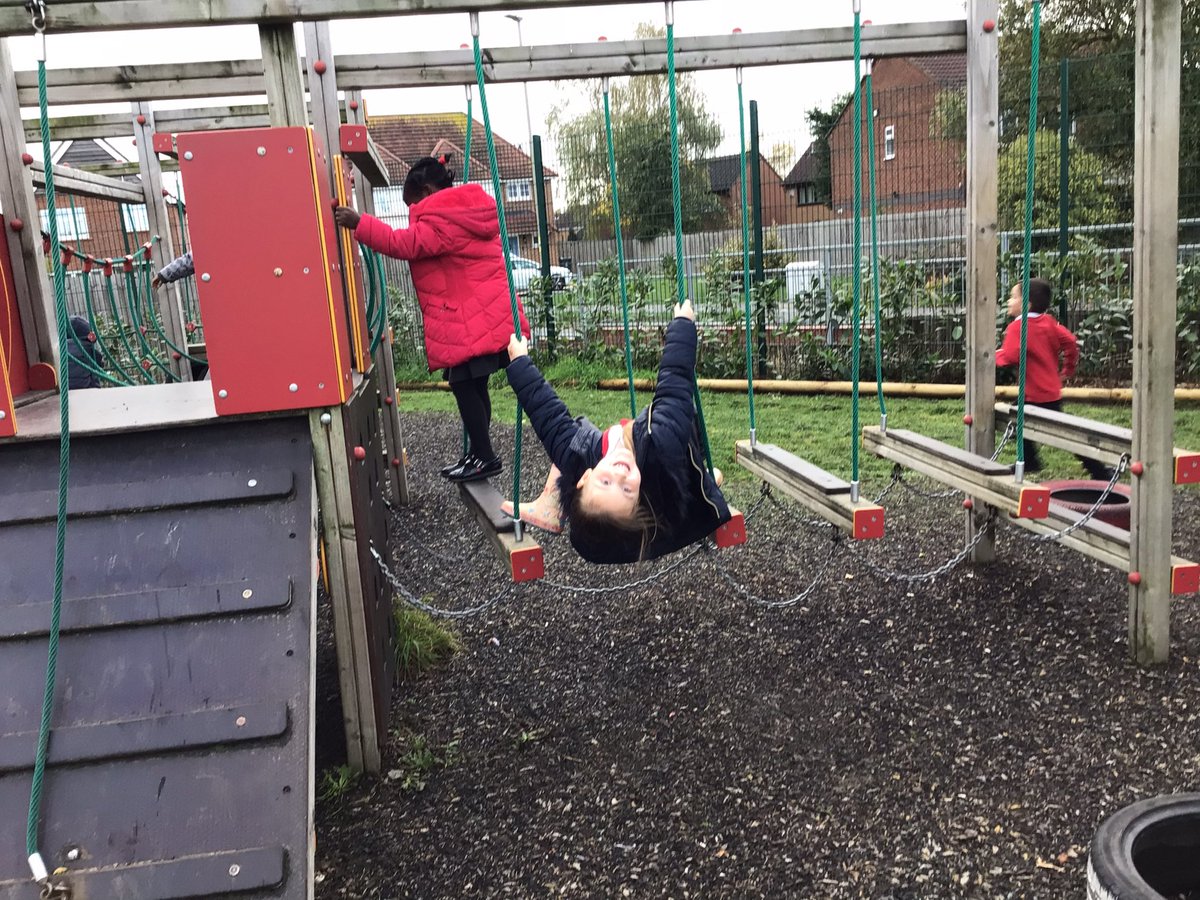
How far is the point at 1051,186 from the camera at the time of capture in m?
9.70

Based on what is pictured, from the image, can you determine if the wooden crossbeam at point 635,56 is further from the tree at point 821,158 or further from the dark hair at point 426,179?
the tree at point 821,158

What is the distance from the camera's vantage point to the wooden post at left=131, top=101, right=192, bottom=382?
6.64 metres

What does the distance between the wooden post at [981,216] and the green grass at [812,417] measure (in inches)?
72.0

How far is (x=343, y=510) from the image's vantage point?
2.87 meters

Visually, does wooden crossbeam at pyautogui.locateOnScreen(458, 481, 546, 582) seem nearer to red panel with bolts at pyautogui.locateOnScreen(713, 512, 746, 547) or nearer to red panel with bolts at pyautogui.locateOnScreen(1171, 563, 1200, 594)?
red panel with bolts at pyautogui.locateOnScreen(713, 512, 746, 547)

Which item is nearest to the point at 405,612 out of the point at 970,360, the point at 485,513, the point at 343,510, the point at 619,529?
the point at 485,513

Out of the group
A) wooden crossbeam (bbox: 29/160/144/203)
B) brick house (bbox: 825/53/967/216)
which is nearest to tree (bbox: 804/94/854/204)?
brick house (bbox: 825/53/967/216)

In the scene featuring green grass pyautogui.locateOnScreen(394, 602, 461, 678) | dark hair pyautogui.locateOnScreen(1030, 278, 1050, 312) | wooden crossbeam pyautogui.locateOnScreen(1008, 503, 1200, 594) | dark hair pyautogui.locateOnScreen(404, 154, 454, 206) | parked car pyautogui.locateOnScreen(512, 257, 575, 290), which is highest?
dark hair pyautogui.locateOnScreen(404, 154, 454, 206)

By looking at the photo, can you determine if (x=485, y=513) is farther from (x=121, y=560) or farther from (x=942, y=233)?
(x=942, y=233)

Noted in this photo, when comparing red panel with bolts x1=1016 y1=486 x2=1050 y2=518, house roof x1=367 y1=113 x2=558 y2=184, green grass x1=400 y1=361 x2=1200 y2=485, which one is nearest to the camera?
red panel with bolts x1=1016 y1=486 x2=1050 y2=518

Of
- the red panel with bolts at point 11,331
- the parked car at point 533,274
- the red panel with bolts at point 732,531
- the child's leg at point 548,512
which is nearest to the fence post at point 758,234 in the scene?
the parked car at point 533,274

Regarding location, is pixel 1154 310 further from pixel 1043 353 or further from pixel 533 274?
pixel 533 274

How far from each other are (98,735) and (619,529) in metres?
1.43

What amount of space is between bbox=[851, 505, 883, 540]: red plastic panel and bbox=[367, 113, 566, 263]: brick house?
418 centimetres
